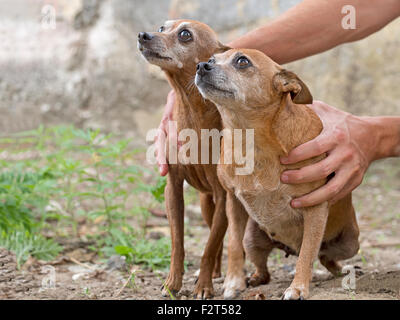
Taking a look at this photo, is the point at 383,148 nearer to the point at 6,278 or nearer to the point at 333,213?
the point at 333,213

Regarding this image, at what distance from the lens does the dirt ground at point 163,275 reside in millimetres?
2771

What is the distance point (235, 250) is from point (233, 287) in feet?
0.56

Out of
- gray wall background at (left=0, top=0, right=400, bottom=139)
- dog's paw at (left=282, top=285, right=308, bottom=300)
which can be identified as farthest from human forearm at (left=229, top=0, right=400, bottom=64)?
gray wall background at (left=0, top=0, right=400, bottom=139)

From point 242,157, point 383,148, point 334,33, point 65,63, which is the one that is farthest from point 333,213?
point 65,63

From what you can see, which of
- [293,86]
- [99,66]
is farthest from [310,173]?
[99,66]

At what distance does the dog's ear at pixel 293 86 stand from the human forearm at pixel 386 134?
0.55 metres

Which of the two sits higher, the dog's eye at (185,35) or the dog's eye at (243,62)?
the dog's eye at (185,35)

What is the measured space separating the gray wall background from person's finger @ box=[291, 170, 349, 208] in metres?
3.60

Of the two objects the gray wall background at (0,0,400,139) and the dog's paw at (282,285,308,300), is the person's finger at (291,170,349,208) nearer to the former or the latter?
the dog's paw at (282,285,308,300)

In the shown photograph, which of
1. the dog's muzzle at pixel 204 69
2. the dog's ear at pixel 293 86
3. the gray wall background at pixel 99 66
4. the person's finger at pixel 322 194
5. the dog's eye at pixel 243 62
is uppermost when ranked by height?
the gray wall background at pixel 99 66

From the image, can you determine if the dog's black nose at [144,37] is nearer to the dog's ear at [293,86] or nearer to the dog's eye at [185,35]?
the dog's eye at [185,35]

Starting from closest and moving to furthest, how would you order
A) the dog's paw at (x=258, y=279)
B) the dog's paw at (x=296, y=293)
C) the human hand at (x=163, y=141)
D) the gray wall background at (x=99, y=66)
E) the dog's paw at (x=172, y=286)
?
the dog's paw at (x=296, y=293) < the dog's paw at (x=172, y=286) < the human hand at (x=163, y=141) < the dog's paw at (x=258, y=279) < the gray wall background at (x=99, y=66)

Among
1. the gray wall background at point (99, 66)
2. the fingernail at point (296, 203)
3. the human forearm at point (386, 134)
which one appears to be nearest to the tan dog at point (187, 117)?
the fingernail at point (296, 203)

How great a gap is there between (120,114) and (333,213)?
3873 millimetres
